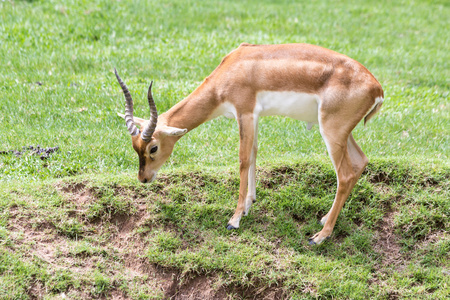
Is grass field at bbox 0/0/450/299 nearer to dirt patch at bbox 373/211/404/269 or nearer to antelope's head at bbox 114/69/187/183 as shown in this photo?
dirt patch at bbox 373/211/404/269

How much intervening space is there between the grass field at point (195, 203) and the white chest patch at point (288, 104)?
119cm

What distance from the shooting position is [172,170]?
6996mm

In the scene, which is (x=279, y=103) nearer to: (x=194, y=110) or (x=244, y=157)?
(x=244, y=157)

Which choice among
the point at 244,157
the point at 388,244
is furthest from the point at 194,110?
the point at 388,244

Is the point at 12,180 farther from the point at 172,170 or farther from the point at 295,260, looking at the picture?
the point at 295,260

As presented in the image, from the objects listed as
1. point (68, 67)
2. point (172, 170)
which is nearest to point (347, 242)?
point (172, 170)

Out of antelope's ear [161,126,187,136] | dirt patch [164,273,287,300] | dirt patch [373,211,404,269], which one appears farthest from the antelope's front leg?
dirt patch [373,211,404,269]

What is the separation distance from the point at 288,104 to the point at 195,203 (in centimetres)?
179

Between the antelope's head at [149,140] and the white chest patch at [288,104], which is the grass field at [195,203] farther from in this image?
the white chest patch at [288,104]

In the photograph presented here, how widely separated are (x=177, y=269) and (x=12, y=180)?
2.72 metres

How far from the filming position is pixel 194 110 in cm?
625

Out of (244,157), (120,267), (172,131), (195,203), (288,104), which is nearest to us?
(120,267)

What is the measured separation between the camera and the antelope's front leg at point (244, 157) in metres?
6.02

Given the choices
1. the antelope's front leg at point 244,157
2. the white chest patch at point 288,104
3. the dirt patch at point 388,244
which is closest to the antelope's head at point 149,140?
the antelope's front leg at point 244,157
